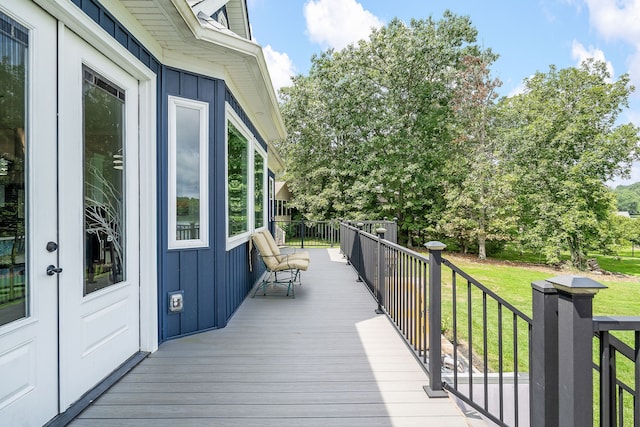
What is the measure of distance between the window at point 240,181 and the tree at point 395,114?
1046 cm

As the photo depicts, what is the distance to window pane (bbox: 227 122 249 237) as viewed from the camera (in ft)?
13.3

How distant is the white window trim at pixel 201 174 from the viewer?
307 cm

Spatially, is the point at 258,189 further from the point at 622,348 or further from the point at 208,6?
the point at 622,348

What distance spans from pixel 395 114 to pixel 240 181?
40.7 ft

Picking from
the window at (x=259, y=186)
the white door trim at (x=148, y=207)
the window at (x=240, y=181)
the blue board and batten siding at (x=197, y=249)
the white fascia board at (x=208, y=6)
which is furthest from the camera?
the window at (x=259, y=186)

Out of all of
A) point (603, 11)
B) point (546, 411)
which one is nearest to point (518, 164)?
point (603, 11)

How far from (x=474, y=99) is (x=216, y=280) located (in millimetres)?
15530

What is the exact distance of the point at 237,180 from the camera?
4465mm

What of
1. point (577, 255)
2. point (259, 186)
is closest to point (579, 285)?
point (259, 186)

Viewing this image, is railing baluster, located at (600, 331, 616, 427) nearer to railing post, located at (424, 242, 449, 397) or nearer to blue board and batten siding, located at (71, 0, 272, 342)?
railing post, located at (424, 242, 449, 397)

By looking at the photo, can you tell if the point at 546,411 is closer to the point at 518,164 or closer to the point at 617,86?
the point at 518,164

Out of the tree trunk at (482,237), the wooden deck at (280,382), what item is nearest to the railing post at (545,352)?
the wooden deck at (280,382)

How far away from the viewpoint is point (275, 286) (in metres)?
5.53

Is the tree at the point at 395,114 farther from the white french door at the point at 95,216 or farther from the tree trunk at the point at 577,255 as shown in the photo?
the white french door at the point at 95,216
